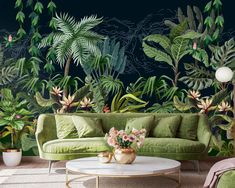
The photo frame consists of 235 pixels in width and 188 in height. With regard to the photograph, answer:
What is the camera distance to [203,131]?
5.82 meters

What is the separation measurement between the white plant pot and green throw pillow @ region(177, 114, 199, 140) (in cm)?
227

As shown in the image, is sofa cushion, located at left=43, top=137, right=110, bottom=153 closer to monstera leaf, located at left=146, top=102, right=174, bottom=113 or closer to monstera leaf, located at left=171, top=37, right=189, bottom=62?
monstera leaf, located at left=146, top=102, right=174, bottom=113

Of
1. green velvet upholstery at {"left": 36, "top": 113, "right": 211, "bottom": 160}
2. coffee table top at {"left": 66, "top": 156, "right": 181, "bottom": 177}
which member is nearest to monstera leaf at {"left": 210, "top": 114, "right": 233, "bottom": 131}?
green velvet upholstery at {"left": 36, "top": 113, "right": 211, "bottom": 160}

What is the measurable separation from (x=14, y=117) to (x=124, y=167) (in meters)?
2.73

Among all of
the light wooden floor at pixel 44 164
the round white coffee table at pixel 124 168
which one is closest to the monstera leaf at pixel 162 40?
the light wooden floor at pixel 44 164

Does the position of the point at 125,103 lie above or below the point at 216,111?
above

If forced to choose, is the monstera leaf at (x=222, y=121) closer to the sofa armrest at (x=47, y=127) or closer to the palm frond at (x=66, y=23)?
the sofa armrest at (x=47, y=127)

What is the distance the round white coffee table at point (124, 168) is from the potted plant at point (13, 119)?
2.04 meters

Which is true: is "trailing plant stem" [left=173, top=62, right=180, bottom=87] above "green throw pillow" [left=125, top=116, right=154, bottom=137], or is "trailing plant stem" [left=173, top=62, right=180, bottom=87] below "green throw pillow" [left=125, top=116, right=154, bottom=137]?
above

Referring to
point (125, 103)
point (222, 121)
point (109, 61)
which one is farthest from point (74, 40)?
point (222, 121)

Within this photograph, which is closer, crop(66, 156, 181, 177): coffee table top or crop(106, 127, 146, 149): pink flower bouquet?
crop(66, 156, 181, 177): coffee table top

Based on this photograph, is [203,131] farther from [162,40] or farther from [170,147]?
[162,40]

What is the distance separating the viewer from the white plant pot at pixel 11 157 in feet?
20.7

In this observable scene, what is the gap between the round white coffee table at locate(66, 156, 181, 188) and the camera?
13.7 ft
